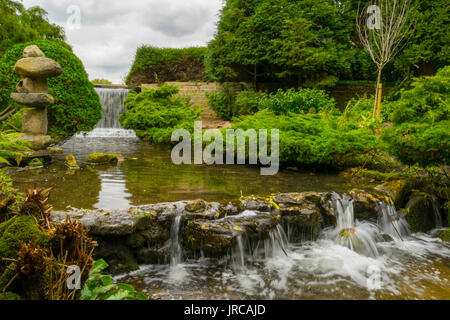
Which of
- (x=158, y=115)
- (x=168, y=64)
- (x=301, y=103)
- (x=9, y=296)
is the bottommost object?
(x=9, y=296)

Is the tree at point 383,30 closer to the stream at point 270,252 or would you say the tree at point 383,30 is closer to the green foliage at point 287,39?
the green foliage at point 287,39

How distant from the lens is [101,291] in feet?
7.11

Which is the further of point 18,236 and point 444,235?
point 444,235

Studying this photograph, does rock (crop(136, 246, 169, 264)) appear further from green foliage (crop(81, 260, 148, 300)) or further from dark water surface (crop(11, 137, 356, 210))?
green foliage (crop(81, 260, 148, 300))

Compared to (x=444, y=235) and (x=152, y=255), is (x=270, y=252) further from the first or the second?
(x=444, y=235)

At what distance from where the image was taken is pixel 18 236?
218 cm

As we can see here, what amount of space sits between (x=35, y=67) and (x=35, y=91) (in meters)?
0.55

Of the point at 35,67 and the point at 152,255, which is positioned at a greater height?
the point at 35,67

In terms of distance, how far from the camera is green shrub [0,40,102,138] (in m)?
7.47

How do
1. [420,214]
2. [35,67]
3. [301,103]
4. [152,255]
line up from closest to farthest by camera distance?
[152,255] < [420,214] < [35,67] < [301,103]

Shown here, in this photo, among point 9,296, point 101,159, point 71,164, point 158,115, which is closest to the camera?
point 9,296

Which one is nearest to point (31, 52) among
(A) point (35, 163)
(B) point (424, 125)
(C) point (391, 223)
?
(A) point (35, 163)

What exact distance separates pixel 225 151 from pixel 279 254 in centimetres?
473
